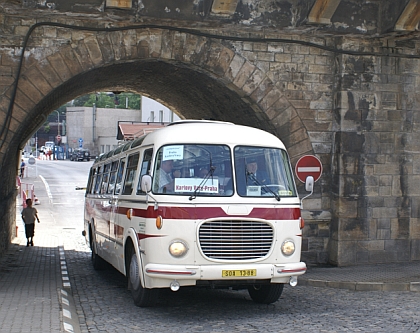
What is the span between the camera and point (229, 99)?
14.7m

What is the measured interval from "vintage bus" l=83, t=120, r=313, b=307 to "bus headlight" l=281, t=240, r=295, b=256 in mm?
13

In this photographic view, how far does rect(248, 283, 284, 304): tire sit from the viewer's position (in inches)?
372

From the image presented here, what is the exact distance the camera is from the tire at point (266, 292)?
944cm

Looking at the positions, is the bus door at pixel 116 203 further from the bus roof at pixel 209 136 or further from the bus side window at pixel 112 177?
the bus roof at pixel 209 136

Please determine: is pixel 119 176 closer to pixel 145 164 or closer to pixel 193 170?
pixel 145 164

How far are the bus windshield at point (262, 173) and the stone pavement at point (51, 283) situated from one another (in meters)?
2.80

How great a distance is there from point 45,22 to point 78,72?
106cm

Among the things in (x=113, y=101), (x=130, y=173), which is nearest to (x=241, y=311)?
(x=130, y=173)

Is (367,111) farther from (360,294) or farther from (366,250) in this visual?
(360,294)

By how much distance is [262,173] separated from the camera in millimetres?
→ 9250

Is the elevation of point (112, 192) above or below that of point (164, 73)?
below

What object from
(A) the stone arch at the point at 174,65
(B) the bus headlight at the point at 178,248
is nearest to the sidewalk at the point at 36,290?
(B) the bus headlight at the point at 178,248

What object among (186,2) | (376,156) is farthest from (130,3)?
(376,156)

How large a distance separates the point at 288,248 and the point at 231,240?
0.84 meters
